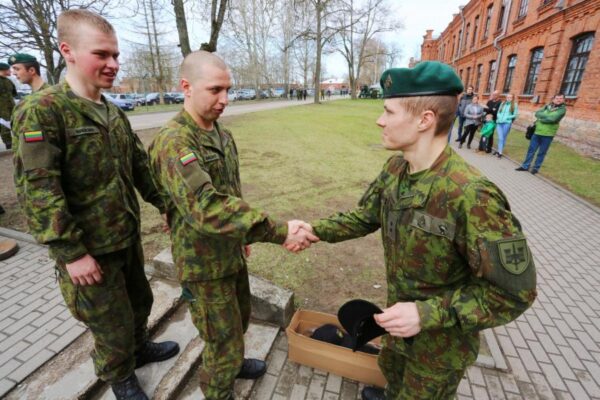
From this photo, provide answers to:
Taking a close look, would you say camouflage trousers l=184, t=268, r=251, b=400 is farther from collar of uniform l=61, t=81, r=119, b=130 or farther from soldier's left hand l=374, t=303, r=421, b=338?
collar of uniform l=61, t=81, r=119, b=130

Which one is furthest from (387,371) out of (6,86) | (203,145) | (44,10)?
(44,10)

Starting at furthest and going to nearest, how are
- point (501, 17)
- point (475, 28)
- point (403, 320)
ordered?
point (475, 28), point (501, 17), point (403, 320)

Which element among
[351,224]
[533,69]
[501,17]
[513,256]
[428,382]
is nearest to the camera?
[513,256]

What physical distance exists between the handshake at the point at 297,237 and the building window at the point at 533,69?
62.1ft

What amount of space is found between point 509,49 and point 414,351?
23037 millimetres

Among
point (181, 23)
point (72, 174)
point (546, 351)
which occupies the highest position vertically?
point (181, 23)

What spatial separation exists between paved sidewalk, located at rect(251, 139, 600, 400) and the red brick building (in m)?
9.29

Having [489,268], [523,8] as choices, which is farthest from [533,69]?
[489,268]

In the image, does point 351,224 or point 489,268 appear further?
point 351,224

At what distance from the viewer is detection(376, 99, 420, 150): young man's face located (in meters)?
1.56

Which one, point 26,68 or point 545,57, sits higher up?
point 545,57

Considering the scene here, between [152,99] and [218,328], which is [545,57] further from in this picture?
[152,99]

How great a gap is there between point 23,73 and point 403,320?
621cm

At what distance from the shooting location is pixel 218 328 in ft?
6.58
